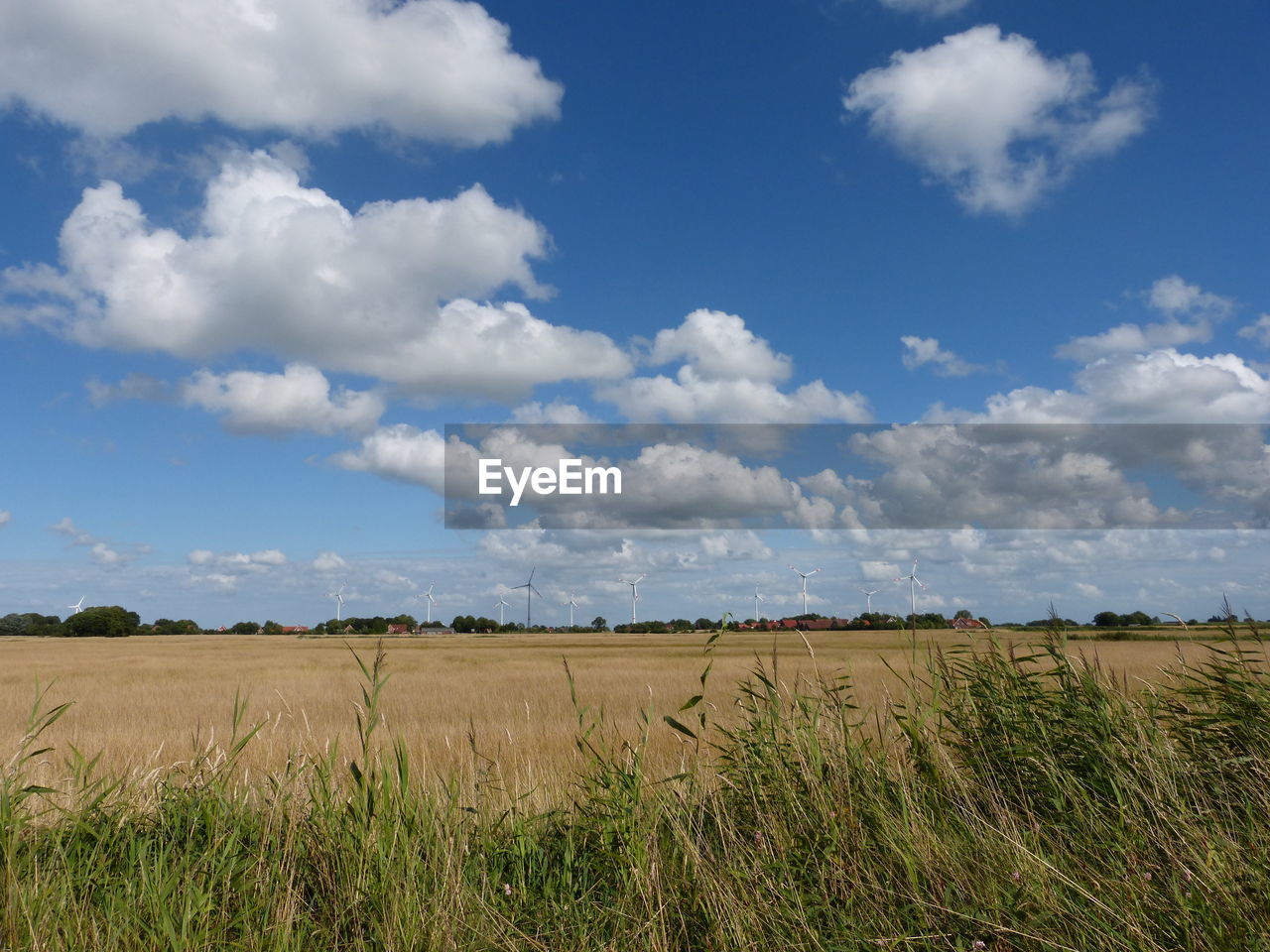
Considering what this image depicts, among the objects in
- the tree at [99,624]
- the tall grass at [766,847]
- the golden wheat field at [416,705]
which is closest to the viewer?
the tall grass at [766,847]

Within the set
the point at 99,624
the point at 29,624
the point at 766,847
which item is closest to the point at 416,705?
the point at 766,847

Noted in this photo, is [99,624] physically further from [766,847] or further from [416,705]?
[766,847]

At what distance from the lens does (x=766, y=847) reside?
4898mm

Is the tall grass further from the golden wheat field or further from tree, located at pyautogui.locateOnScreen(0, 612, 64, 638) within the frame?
tree, located at pyautogui.locateOnScreen(0, 612, 64, 638)

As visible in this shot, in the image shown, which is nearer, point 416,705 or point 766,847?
point 766,847

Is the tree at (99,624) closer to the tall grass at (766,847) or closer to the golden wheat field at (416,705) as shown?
the golden wheat field at (416,705)

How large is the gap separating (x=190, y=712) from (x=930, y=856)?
77.5 ft

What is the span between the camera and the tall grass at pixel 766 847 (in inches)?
161

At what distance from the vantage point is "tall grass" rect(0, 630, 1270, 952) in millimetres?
4082

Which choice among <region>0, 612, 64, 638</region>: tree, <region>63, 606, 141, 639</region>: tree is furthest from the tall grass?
<region>0, 612, 64, 638</region>: tree

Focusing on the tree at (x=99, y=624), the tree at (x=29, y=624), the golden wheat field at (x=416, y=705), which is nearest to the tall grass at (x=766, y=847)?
the golden wheat field at (x=416, y=705)

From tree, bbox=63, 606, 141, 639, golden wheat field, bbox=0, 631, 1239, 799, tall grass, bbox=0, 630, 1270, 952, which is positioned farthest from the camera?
tree, bbox=63, 606, 141, 639

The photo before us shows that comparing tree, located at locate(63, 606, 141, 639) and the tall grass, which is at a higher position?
the tall grass

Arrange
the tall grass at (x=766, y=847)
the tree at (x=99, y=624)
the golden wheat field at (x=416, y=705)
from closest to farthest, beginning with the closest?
1. the tall grass at (x=766, y=847)
2. the golden wheat field at (x=416, y=705)
3. the tree at (x=99, y=624)
